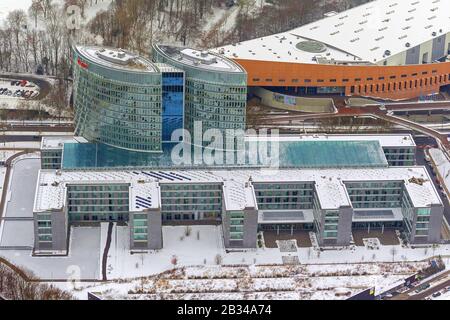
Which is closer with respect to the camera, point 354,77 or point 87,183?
point 87,183

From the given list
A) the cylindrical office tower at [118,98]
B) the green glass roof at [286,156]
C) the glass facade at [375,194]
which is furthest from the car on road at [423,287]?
the cylindrical office tower at [118,98]

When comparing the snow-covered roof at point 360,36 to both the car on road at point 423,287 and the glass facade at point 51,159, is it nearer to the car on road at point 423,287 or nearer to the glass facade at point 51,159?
the glass facade at point 51,159

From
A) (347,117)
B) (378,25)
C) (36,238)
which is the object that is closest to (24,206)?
(36,238)

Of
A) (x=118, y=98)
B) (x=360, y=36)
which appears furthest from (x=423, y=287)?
(x=360, y=36)

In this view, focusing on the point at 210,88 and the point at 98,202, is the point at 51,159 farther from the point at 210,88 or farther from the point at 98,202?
the point at 210,88

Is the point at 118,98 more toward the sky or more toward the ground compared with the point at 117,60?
more toward the ground

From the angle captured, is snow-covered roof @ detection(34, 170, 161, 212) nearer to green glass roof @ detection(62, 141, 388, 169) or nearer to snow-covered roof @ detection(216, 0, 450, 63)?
green glass roof @ detection(62, 141, 388, 169)

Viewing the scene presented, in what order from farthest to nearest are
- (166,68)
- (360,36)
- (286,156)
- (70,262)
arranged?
(360,36)
(286,156)
(166,68)
(70,262)
